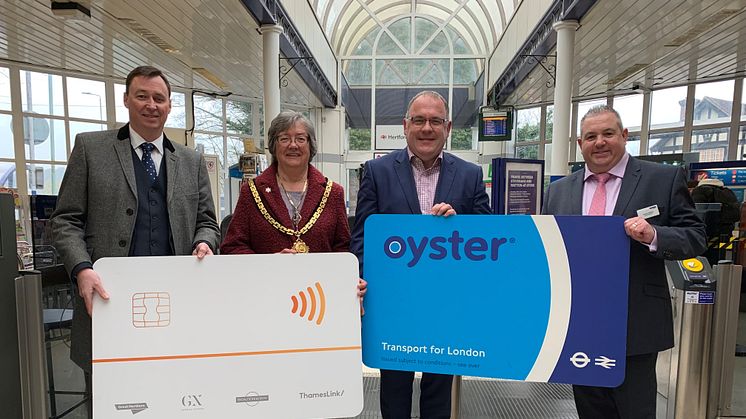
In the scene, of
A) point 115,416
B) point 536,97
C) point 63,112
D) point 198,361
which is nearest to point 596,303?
point 198,361

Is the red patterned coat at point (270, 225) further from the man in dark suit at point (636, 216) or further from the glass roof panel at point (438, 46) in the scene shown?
the glass roof panel at point (438, 46)

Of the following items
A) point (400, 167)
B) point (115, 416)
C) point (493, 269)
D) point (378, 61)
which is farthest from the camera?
point (378, 61)

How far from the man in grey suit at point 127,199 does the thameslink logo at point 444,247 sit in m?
0.76

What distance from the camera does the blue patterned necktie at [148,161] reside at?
5.72 feet

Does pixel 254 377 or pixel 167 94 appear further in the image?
pixel 167 94

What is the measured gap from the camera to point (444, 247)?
166 centimetres

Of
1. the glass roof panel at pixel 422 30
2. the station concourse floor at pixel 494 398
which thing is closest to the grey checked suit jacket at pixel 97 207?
the station concourse floor at pixel 494 398

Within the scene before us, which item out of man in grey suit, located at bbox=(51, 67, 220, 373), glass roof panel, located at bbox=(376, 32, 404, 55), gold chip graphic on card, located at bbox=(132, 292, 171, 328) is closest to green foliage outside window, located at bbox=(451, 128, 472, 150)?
glass roof panel, located at bbox=(376, 32, 404, 55)

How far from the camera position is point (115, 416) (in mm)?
1515

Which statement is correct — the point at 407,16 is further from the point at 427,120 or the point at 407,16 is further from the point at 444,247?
the point at 444,247

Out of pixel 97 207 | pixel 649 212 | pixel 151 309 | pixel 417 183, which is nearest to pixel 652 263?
pixel 649 212

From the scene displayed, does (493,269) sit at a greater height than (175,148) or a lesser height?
lesser

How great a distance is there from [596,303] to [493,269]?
15.8 inches

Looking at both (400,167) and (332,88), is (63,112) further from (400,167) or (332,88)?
(400,167)
